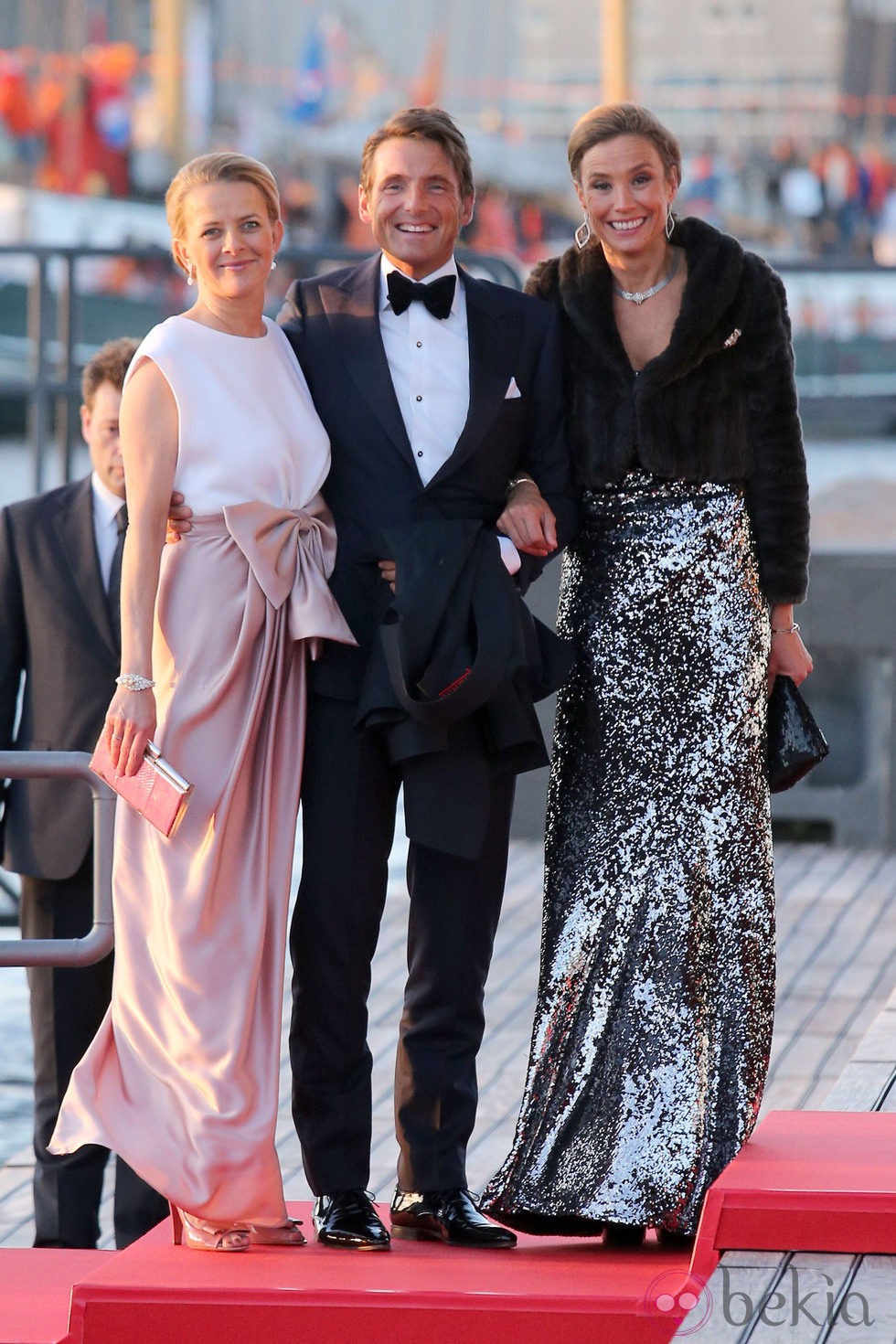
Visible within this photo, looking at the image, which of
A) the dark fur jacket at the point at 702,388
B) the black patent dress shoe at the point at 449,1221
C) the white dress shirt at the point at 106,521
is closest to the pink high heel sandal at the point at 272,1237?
the black patent dress shoe at the point at 449,1221

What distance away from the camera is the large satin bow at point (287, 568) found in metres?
3.36

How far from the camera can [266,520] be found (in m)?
3.37

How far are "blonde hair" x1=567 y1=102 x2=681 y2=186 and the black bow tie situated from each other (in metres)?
0.31

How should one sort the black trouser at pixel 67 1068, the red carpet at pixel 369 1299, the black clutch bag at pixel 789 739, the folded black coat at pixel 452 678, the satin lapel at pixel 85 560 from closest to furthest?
the red carpet at pixel 369 1299
the folded black coat at pixel 452 678
the black clutch bag at pixel 789 739
the black trouser at pixel 67 1068
the satin lapel at pixel 85 560

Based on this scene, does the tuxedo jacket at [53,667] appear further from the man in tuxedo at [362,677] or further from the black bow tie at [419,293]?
the black bow tie at [419,293]

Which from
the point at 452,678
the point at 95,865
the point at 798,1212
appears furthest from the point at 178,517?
the point at 798,1212

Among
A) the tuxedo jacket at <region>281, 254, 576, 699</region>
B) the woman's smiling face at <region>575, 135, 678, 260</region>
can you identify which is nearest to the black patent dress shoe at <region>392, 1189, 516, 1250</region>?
the tuxedo jacket at <region>281, 254, 576, 699</region>

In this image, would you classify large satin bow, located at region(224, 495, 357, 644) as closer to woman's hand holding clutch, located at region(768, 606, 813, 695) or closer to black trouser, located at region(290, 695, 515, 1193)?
black trouser, located at region(290, 695, 515, 1193)

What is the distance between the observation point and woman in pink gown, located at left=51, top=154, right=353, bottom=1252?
3.36 m

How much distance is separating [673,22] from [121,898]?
177 feet

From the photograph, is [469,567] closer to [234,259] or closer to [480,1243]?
[234,259]

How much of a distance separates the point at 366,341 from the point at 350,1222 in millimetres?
1464

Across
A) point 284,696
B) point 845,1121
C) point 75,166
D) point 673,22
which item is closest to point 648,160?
point 284,696

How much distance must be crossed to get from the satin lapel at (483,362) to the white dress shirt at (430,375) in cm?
2
